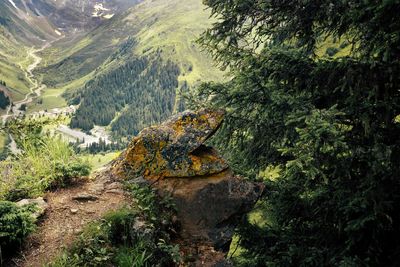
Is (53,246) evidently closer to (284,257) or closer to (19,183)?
(19,183)

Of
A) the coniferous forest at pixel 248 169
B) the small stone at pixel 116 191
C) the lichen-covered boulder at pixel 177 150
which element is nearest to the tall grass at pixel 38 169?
the coniferous forest at pixel 248 169

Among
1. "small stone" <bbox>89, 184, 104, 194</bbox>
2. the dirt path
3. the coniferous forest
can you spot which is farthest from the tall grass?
"small stone" <bbox>89, 184, 104, 194</bbox>

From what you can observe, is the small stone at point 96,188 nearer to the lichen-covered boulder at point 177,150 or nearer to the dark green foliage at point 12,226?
the lichen-covered boulder at point 177,150

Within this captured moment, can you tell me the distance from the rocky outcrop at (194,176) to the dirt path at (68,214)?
68 cm

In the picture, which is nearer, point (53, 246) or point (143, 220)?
point (53, 246)

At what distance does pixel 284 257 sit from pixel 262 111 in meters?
3.26

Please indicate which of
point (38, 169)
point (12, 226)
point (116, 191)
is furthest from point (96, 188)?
point (12, 226)

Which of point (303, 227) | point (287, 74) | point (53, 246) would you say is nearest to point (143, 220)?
point (53, 246)

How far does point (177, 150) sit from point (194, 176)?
2.71ft

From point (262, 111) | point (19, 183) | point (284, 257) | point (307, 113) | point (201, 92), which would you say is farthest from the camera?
point (201, 92)

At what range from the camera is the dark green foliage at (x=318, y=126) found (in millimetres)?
6801

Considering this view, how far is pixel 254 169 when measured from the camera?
34.9 ft

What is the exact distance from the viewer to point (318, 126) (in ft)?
20.5

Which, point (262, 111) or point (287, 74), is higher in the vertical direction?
point (287, 74)
